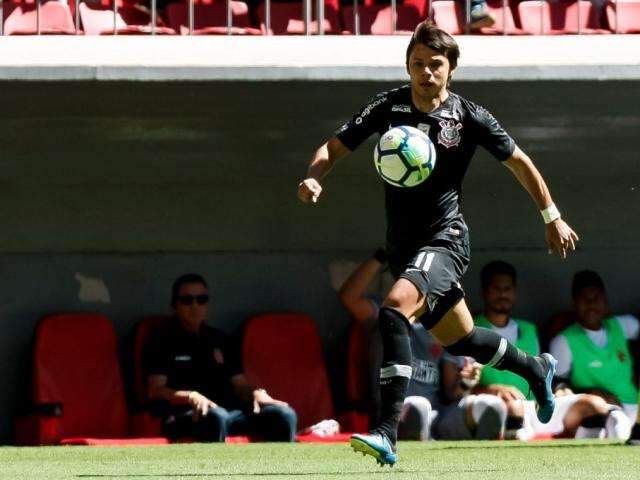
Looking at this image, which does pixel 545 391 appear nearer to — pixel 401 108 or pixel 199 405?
pixel 401 108

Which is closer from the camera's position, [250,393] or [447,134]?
[447,134]

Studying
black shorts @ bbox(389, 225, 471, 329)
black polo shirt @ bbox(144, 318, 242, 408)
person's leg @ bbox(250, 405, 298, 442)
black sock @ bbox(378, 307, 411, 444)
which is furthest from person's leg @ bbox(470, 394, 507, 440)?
black sock @ bbox(378, 307, 411, 444)

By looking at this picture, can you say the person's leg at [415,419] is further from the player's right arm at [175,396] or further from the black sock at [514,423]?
the player's right arm at [175,396]

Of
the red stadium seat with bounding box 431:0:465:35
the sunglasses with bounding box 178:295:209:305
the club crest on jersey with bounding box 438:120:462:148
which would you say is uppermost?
the red stadium seat with bounding box 431:0:465:35

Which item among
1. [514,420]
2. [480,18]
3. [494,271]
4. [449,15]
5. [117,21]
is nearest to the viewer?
[514,420]

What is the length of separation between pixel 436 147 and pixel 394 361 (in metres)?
1.09

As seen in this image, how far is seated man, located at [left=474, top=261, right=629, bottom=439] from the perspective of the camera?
10820 mm

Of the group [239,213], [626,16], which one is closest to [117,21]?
[239,213]

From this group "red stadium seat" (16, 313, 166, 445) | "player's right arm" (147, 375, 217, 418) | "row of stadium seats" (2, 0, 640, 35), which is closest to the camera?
"player's right arm" (147, 375, 217, 418)

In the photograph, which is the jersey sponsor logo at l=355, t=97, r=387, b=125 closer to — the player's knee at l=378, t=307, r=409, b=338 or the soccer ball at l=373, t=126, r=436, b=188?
the soccer ball at l=373, t=126, r=436, b=188

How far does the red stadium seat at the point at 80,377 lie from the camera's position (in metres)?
11.2

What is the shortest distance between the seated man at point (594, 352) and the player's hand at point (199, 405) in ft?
9.22

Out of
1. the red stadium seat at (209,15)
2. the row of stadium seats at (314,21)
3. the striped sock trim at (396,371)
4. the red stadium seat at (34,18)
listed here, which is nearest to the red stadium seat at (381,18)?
the row of stadium seats at (314,21)

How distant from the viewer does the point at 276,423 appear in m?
10.5
